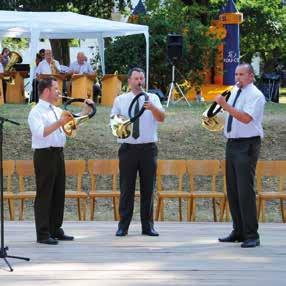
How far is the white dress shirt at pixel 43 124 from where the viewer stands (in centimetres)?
761

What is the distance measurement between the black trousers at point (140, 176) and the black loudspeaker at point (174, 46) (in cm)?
1165

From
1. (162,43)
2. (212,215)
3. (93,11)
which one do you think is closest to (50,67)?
(162,43)

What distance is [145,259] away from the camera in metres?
7.13

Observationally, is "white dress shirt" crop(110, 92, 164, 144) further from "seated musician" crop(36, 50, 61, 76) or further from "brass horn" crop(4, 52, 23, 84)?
"brass horn" crop(4, 52, 23, 84)

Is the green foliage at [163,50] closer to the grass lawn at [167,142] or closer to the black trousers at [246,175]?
the grass lawn at [167,142]

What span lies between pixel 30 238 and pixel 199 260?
189cm

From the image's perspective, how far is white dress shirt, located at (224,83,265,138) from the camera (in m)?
7.46

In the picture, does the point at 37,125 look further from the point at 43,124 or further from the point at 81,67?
A: the point at 81,67

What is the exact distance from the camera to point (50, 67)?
19078mm

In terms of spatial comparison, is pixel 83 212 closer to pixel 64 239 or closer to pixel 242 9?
pixel 64 239

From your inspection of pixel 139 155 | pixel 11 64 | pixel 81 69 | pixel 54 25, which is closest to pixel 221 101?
pixel 139 155

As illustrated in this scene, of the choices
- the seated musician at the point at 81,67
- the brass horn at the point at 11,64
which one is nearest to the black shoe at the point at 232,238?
the brass horn at the point at 11,64

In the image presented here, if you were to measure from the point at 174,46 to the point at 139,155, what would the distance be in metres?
12.0

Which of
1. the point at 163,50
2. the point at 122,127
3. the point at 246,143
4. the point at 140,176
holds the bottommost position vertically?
the point at 140,176
